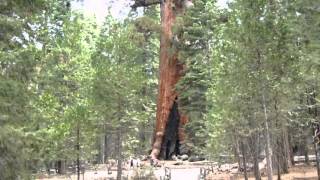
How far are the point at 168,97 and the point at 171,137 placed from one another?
3206 mm

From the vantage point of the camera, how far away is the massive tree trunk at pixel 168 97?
1506 inches

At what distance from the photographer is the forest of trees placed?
11.0 metres

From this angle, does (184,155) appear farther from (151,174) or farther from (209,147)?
(151,174)

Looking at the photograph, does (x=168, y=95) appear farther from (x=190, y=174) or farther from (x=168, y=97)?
(x=190, y=174)

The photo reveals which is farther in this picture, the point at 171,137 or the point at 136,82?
the point at 171,137

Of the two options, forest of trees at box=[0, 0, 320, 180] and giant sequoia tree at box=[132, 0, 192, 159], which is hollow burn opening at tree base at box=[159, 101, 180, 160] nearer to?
giant sequoia tree at box=[132, 0, 192, 159]

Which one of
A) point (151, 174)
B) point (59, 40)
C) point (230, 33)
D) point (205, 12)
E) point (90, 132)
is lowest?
point (151, 174)

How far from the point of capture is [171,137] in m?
38.8

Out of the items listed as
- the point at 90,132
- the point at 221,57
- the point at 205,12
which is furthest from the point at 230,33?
the point at 205,12

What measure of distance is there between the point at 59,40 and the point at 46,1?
19.2 metres

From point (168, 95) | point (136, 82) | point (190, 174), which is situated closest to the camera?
point (136, 82)

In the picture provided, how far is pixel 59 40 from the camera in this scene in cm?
3017

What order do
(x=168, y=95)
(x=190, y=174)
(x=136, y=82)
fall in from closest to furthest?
(x=136, y=82), (x=190, y=174), (x=168, y=95)

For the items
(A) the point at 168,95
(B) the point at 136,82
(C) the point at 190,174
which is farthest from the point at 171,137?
(B) the point at 136,82
